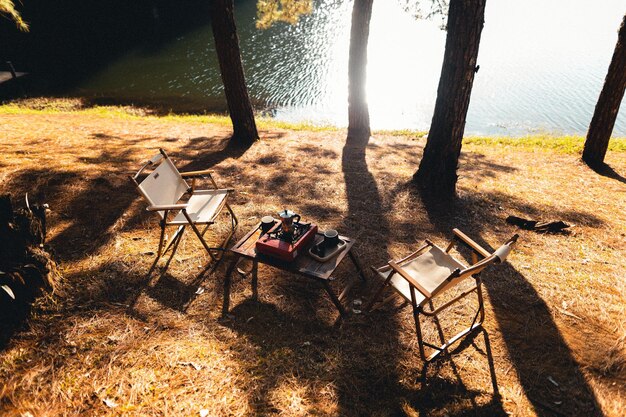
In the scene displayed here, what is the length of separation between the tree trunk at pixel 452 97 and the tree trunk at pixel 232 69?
14.2 feet

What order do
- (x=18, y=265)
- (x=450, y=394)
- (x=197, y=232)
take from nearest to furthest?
(x=450, y=394) < (x=18, y=265) < (x=197, y=232)

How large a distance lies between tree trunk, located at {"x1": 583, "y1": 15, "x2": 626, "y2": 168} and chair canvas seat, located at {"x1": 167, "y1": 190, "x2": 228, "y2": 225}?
7946 mm

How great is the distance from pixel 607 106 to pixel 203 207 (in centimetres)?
835

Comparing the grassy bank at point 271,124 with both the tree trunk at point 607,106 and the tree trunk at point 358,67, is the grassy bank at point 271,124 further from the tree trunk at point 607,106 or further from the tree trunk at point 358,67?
the tree trunk at point 607,106

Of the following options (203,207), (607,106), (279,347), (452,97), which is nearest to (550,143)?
(607,106)

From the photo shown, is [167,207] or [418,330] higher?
[167,207]

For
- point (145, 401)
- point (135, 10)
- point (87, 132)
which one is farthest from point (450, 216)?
point (135, 10)

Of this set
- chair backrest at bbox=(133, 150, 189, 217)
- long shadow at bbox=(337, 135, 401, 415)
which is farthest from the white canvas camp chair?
long shadow at bbox=(337, 135, 401, 415)

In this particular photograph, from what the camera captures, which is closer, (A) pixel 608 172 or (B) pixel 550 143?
(A) pixel 608 172

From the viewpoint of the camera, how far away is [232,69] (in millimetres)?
7699

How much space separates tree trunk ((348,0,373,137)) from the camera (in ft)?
30.6

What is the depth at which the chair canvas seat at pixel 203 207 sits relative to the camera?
4414mm

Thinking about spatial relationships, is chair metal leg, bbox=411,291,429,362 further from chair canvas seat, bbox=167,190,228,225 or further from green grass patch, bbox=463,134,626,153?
green grass patch, bbox=463,134,626,153

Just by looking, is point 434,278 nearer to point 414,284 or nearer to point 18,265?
point 414,284
